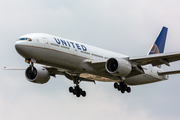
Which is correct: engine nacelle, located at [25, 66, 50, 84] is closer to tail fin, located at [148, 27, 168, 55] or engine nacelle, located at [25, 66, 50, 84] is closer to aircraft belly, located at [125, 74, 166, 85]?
aircraft belly, located at [125, 74, 166, 85]

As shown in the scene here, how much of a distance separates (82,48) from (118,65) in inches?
159

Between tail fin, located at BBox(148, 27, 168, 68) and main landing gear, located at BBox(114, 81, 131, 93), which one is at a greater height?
tail fin, located at BBox(148, 27, 168, 68)

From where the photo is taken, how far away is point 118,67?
34.3 m

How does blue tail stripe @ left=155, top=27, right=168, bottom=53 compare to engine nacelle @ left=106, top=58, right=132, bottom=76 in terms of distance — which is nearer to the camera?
engine nacelle @ left=106, top=58, right=132, bottom=76

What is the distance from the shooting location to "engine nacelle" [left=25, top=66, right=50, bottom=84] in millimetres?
38250

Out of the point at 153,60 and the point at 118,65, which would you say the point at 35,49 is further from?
the point at 153,60

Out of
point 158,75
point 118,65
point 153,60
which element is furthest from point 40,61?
point 158,75

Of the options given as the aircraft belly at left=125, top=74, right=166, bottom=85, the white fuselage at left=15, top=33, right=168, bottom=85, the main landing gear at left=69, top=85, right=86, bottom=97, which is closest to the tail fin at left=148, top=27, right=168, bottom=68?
the aircraft belly at left=125, top=74, right=166, bottom=85

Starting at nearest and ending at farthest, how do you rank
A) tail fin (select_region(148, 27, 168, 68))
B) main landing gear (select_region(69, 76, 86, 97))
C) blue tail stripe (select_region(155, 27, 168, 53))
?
main landing gear (select_region(69, 76, 86, 97)) < tail fin (select_region(148, 27, 168, 68)) < blue tail stripe (select_region(155, 27, 168, 53))

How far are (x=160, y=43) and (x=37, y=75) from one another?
18.5 meters

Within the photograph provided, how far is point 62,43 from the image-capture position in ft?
111

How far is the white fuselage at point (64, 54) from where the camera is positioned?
106 feet

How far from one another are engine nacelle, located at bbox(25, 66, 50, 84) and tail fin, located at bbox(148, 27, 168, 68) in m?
14.7

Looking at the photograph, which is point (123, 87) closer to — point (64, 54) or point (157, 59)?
point (157, 59)
